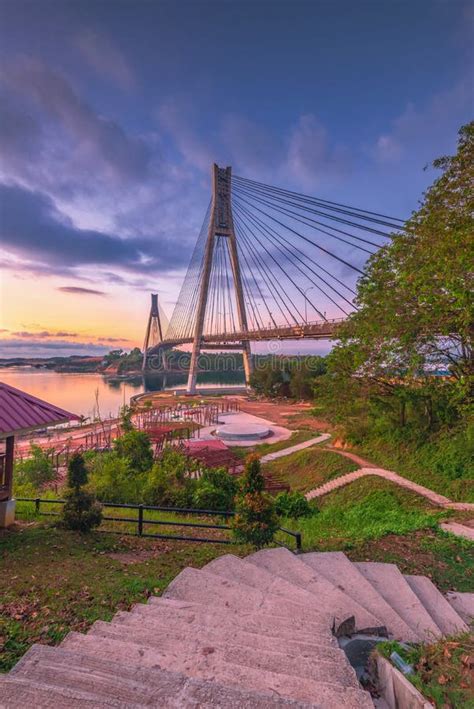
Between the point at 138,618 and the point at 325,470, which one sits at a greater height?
the point at 138,618

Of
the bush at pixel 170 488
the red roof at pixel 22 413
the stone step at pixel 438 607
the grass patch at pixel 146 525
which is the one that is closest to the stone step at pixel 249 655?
the stone step at pixel 438 607

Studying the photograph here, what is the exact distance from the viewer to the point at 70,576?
187 inches

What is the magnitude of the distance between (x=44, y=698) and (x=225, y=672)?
1.10m

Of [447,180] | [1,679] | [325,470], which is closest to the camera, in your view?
[1,679]

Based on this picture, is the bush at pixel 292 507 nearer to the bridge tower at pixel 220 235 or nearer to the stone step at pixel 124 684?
the stone step at pixel 124 684

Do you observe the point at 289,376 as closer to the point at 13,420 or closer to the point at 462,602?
the point at 13,420

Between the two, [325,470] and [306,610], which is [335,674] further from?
[325,470]

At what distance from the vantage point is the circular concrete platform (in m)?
21.4

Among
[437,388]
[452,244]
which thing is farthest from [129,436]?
[452,244]

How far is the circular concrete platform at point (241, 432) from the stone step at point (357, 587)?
16.2 meters

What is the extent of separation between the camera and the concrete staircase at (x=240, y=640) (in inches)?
74.3

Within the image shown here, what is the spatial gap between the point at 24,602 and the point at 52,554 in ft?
5.17

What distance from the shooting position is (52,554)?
555 cm

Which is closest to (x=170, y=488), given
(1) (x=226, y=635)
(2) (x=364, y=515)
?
(2) (x=364, y=515)
